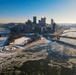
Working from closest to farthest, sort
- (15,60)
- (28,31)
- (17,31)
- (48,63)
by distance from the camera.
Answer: (48,63)
(15,60)
(17,31)
(28,31)

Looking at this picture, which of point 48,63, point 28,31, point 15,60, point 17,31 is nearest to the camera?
point 48,63

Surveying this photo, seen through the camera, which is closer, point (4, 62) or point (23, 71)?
point (23, 71)

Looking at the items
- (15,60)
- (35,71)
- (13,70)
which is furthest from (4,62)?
(35,71)

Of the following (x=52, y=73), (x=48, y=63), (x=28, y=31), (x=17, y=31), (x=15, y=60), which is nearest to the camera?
(x=52, y=73)

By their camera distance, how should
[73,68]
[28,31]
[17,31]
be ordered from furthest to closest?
[28,31], [17,31], [73,68]

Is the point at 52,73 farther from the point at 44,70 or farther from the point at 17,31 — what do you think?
the point at 17,31

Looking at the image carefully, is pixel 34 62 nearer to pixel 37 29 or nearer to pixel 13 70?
pixel 13 70

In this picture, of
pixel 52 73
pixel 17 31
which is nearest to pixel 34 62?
pixel 52 73

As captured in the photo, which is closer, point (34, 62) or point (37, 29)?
point (34, 62)

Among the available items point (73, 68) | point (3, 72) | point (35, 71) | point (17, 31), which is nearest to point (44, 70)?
point (35, 71)
